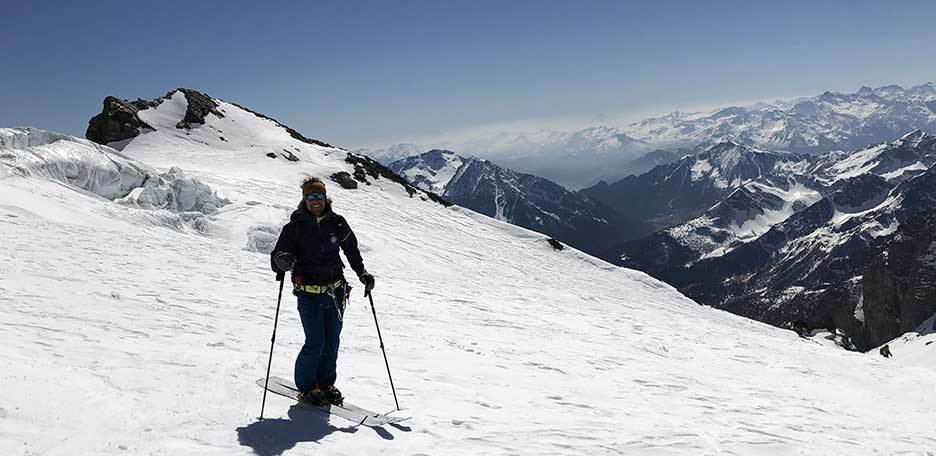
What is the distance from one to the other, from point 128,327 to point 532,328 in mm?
11602

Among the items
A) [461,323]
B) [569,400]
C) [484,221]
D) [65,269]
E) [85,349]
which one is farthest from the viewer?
[484,221]

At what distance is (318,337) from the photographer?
784cm

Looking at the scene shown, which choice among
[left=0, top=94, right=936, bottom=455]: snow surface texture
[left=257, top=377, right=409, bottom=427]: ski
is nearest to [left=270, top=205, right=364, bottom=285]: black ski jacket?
[left=257, top=377, right=409, bottom=427]: ski

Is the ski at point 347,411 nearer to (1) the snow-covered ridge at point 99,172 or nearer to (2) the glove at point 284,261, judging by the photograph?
(2) the glove at point 284,261

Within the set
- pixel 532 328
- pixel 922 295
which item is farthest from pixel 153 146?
pixel 922 295

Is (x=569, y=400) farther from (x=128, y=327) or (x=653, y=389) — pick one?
(x=128, y=327)

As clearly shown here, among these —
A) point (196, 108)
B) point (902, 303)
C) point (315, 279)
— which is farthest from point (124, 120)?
point (902, 303)

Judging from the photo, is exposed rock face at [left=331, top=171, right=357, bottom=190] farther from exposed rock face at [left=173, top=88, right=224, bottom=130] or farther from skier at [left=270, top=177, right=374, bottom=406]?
skier at [left=270, top=177, right=374, bottom=406]

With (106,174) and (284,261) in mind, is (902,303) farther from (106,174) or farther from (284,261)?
(284,261)

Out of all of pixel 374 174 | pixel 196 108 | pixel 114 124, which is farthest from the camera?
pixel 196 108

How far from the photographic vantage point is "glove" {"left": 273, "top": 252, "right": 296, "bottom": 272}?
24.2 feet

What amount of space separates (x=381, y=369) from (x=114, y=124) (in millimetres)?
68055

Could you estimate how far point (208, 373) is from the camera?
8.75 metres

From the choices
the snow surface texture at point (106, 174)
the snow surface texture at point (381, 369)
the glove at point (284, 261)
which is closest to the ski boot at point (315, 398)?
the snow surface texture at point (381, 369)
